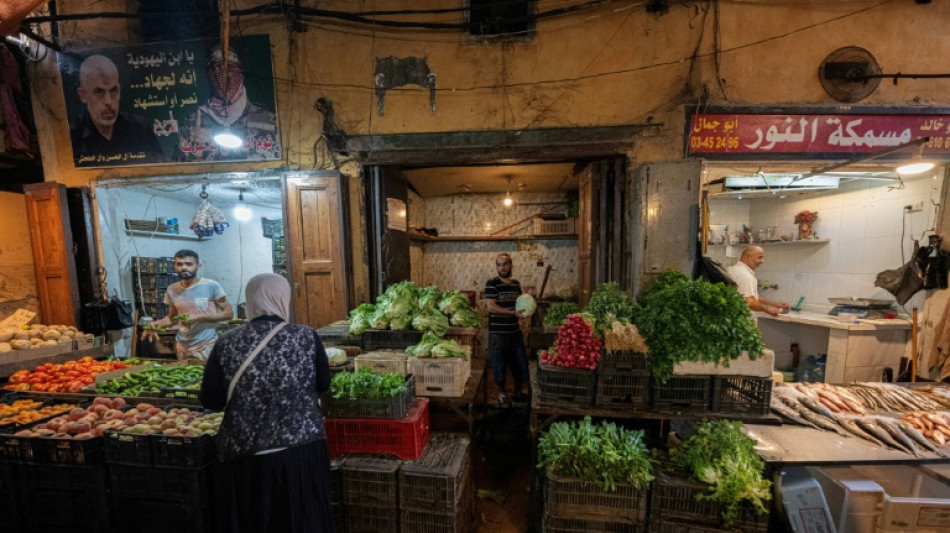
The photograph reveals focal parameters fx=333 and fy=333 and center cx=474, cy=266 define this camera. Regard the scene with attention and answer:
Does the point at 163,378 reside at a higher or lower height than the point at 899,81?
lower

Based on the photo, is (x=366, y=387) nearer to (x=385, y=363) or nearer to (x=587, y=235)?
(x=385, y=363)

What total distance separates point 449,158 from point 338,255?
231 centimetres

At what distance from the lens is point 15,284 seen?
570 centimetres

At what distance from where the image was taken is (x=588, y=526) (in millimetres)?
2828

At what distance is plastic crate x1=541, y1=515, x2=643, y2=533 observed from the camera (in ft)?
9.23

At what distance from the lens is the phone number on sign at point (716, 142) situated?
476 centimetres

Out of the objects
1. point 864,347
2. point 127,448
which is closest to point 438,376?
point 127,448

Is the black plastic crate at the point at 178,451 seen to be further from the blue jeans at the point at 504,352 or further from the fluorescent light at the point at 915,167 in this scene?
the fluorescent light at the point at 915,167

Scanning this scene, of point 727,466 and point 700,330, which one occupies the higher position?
point 700,330

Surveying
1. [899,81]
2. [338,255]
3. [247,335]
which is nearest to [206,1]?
[338,255]

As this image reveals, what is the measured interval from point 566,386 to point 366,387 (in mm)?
1939

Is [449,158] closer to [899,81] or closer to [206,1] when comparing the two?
[206,1]

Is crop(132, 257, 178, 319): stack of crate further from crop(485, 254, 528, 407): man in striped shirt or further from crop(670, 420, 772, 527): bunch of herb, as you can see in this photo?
crop(670, 420, 772, 527): bunch of herb

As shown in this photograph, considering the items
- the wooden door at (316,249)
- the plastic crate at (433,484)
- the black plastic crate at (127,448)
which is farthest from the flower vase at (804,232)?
the black plastic crate at (127,448)
